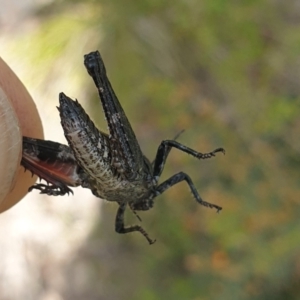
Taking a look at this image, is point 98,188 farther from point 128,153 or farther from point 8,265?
point 8,265

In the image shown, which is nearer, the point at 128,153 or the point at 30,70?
the point at 128,153

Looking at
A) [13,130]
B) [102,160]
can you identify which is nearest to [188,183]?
[102,160]

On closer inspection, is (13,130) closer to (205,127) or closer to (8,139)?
(8,139)

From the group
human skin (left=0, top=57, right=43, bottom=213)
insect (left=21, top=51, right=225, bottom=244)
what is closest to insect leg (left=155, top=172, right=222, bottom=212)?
insect (left=21, top=51, right=225, bottom=244)

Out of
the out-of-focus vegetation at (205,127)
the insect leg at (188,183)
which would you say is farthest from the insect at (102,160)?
the out-of-focus vegetation at (205,127)

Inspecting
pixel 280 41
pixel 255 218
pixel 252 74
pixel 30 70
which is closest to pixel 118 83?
pixel 30 70

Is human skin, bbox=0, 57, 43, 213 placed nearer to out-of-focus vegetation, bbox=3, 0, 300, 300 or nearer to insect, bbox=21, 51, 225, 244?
insect, bbox=21, 51, 225, 244

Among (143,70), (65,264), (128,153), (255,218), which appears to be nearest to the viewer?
(128,153)
